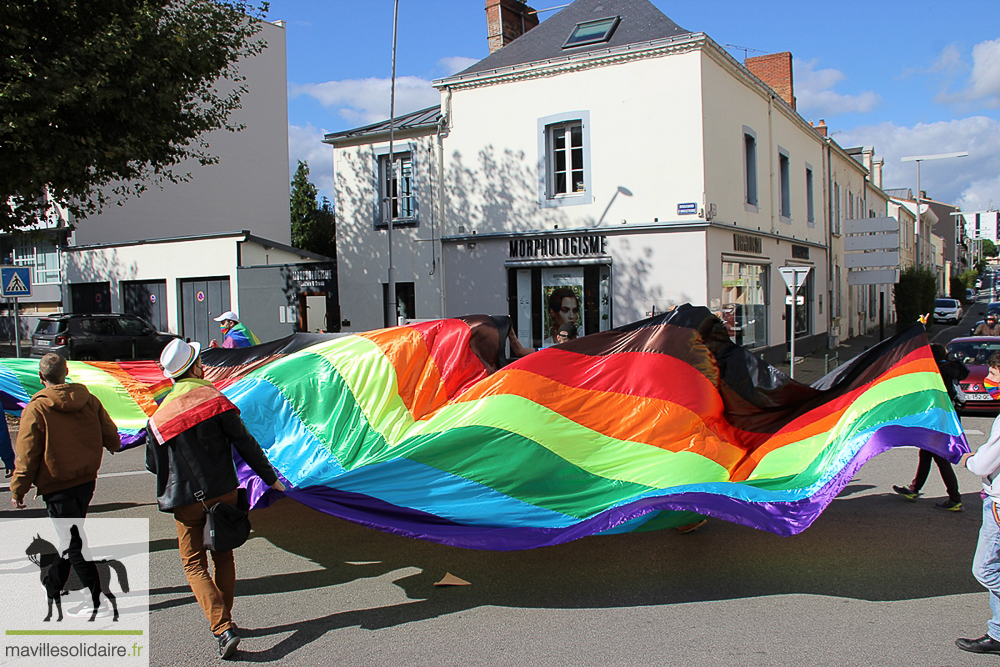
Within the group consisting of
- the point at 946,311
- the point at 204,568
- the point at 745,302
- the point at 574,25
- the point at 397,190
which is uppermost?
the point at 574,25

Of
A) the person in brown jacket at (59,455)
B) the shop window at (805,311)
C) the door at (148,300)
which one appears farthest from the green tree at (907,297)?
the person in brown jacket at (59,455)

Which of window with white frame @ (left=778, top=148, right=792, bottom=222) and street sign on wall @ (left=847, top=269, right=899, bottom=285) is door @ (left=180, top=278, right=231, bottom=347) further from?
street sign on wall @ (left=847, top=269, right=899, bottom=285)

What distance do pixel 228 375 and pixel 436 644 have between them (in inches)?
160

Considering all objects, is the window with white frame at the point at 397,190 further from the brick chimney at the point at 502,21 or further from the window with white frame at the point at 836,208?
the window with white frame at the point at 836,208

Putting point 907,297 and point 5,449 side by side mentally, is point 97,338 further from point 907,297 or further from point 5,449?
point 907,297

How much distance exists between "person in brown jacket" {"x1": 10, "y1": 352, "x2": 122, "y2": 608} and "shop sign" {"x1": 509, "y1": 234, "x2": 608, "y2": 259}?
563 inches

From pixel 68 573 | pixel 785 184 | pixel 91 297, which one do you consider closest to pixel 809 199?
pixel 785 184

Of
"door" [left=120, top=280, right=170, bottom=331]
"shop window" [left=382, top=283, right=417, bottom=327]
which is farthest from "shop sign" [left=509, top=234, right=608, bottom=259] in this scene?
"door" [left=120, top=280, right=170, bottom=331]

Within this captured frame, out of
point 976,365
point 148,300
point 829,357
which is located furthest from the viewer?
point 148,300

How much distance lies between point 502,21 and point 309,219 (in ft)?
78.1

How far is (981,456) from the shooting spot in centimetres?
413

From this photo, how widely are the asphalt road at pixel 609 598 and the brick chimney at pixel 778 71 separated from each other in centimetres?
2165

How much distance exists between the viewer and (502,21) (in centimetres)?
2208

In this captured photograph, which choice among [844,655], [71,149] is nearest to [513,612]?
[844,655]
